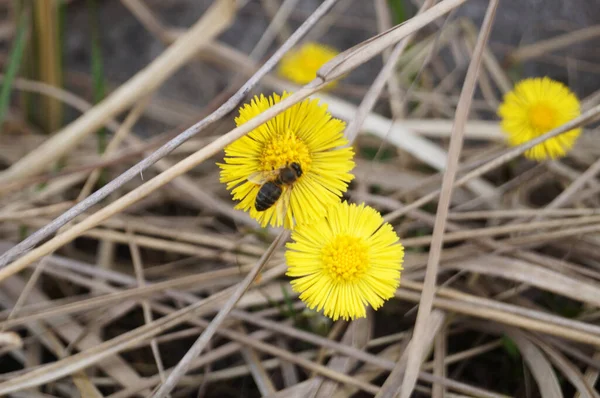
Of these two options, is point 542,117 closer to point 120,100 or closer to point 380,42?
point 380,42

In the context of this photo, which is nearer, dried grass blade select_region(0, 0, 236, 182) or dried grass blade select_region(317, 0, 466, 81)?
dried grass blade select_region(317, 0, 466, 81)

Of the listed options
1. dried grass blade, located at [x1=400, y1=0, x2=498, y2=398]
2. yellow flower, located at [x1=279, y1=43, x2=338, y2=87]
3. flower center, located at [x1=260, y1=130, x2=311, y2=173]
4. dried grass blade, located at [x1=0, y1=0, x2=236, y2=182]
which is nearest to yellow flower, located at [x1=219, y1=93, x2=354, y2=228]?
flower center, located at [x1=260, y1=130, x2=311, y2=173]

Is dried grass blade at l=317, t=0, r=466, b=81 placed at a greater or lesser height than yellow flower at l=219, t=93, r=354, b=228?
greater

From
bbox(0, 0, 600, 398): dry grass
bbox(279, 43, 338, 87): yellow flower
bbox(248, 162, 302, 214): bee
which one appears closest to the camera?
bbox(248, 162, 302, 214): bee

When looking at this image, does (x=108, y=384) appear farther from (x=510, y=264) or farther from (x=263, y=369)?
(x=510, y=264)

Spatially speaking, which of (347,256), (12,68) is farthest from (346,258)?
(12,68)

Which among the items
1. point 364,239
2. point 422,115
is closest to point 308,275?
point 364,239

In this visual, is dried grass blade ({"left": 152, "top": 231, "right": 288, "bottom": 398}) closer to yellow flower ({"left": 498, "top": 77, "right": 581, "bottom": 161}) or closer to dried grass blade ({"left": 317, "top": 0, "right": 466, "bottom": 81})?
dried grass blade ({"left": 317, "top": 0, "right": 466, "bottom": 81})

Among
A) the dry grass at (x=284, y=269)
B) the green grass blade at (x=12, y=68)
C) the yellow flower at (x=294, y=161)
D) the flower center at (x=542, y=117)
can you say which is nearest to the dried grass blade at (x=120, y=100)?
the dry grass at (x=284, y=269)
